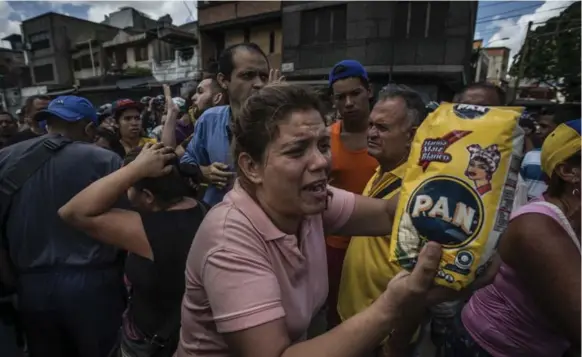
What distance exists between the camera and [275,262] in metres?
1.14

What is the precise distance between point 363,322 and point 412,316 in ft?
0.65

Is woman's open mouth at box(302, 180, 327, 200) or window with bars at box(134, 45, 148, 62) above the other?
window with bars at box(134, 45, 148, 62)

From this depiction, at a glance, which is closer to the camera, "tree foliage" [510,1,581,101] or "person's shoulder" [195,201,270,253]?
"person's shoulder" [195,201,270,253]

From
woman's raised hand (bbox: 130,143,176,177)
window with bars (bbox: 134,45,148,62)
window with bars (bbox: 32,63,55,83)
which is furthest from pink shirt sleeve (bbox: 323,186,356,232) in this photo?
window with bars (bbox: 32,63,55,83)

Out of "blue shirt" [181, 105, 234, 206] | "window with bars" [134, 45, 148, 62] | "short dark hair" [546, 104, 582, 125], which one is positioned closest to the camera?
"blue shirt" [181, 105, 234, 206]

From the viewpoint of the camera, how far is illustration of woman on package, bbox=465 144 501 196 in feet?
3.07

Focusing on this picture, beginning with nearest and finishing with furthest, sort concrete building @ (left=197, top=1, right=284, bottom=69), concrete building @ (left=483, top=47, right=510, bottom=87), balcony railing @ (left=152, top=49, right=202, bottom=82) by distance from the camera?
concrete building @ (left=197, top=1, right=284, bottom=69), balcony railing @ (left=152, top=49, right=202, bottom=82), concrete building @ (left=483, top=47, right=510, bottom=87)

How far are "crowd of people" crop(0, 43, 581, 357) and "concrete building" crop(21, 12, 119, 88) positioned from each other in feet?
114

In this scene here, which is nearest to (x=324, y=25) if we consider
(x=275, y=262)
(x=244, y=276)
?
(x=275, y=262)

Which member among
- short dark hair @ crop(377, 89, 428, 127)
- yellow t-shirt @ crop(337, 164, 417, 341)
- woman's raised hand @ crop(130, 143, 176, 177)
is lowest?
yellow t-shirt @ crop(337, 164, 417, 341)

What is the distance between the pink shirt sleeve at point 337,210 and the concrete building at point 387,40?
1546 cm

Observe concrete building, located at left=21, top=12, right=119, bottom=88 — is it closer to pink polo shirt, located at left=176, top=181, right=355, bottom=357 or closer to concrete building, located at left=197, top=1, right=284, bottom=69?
concrete building, located at left=197, top=1, right=284, bottom=69

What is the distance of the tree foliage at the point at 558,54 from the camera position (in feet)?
52.2

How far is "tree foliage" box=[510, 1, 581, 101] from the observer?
627 inches
